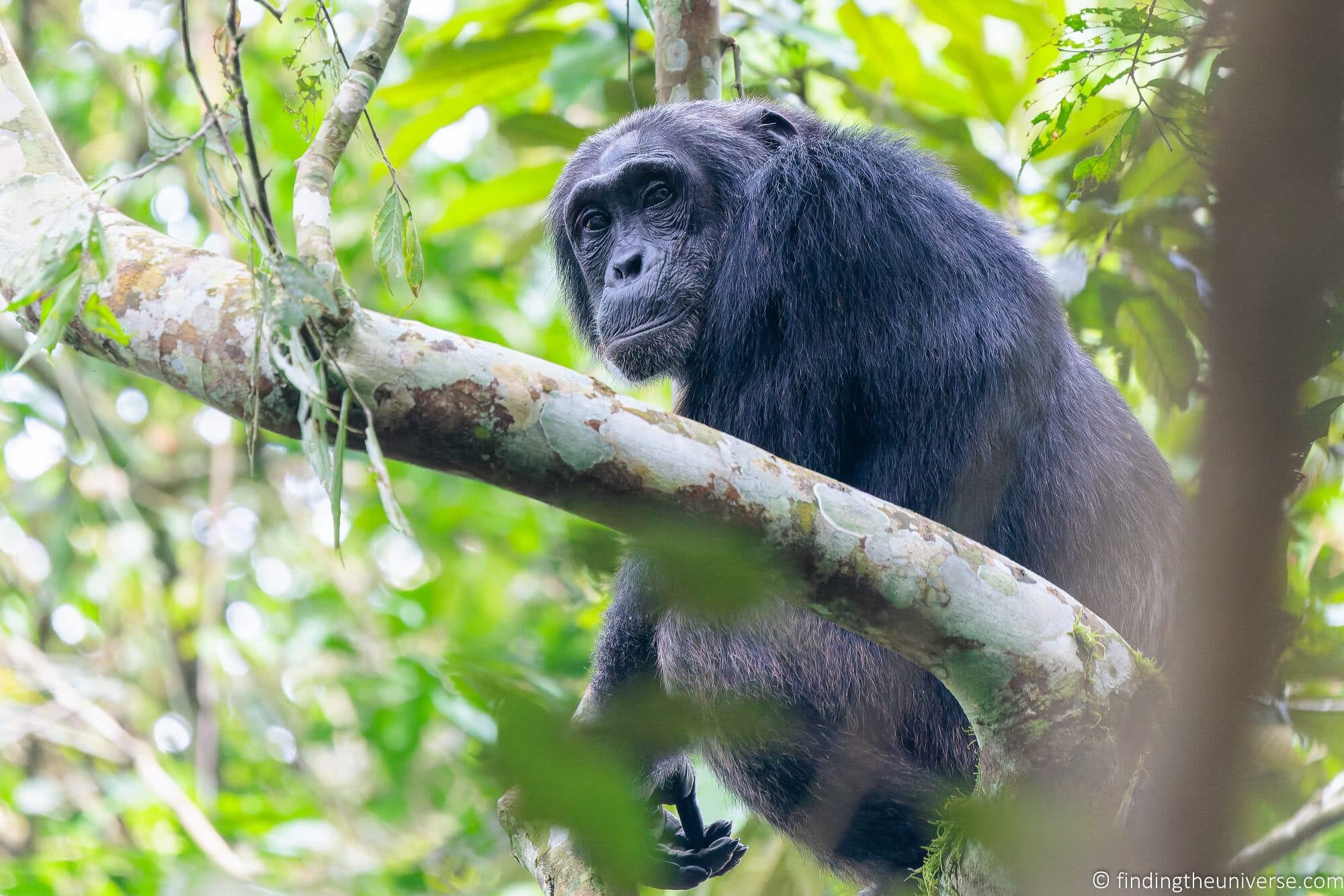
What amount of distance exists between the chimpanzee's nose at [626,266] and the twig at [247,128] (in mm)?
1875

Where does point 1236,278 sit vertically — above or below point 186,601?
above

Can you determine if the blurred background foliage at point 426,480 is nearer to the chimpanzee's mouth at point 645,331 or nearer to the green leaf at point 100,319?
the green leaf at point 100,319

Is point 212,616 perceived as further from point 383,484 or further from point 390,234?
point 383,484

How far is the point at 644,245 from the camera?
13.5 feet

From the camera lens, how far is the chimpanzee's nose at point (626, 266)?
4.08m

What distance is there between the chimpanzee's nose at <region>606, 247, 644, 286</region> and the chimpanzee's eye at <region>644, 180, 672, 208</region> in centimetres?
31

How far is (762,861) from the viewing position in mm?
5312

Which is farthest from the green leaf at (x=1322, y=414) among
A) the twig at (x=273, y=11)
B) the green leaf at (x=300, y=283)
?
the twig at (x=273, y=11)

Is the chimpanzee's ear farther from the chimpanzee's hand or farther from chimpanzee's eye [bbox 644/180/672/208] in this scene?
the chimpanzee's hand

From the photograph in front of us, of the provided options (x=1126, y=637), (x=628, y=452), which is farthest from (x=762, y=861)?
(x=628, y=452)

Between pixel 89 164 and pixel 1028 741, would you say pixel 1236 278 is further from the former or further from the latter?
pixel 89 164

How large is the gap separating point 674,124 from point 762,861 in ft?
10.7

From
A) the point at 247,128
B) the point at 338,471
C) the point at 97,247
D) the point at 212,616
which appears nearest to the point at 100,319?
the point at 97,247

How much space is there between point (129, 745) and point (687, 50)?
5.61m
